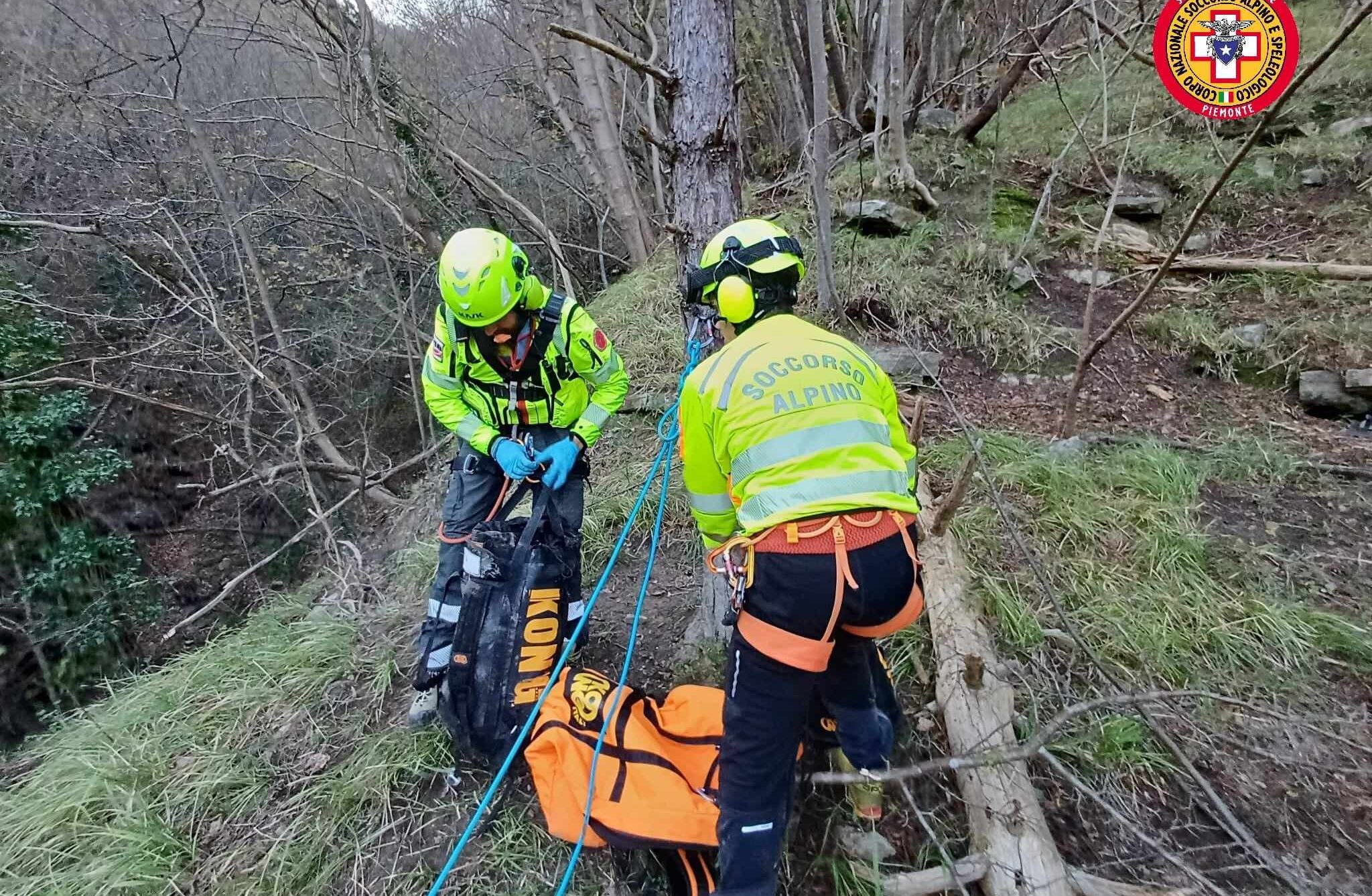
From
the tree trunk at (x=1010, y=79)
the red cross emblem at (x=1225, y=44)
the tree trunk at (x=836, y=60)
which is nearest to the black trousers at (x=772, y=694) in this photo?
the tree trunk at (x=1010, y=79)

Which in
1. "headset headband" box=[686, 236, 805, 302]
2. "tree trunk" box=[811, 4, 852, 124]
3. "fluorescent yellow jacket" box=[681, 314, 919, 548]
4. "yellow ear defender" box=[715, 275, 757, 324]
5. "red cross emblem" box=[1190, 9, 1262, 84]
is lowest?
"fluorescent yellow jacket" box=[681, 314, 919, 548]

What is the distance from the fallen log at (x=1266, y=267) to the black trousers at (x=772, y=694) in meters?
4.75

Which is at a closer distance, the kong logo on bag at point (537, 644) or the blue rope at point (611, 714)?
the blue rope at point (611, 714)

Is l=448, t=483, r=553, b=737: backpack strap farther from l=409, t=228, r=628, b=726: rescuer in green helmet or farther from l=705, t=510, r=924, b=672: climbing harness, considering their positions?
l=705, t=510, r=924, b=672: climbing harness

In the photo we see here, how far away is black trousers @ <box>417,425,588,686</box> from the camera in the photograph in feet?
8.85

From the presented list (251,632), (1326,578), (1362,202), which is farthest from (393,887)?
(1362,202)

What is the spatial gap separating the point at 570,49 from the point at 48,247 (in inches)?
256

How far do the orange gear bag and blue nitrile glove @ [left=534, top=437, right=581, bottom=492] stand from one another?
2.41 ft

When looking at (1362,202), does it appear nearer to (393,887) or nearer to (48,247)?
(393,887)

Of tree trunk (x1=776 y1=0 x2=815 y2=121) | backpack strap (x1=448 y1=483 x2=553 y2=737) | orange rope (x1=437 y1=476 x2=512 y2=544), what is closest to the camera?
backpack strap (x1=448 y1=483 x2=553 y2=737)

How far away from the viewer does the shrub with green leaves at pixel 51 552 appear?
6492mm

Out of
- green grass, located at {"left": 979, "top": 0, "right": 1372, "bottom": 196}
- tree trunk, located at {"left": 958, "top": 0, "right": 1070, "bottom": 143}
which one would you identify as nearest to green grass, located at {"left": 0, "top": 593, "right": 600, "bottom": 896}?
tree trunk, located at {"left": 958, "top": 0, "right": 1070, "bottom": 143}

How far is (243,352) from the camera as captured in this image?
18.9ft

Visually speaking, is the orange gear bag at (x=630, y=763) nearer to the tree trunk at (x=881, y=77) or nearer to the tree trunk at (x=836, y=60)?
the tree trunk at (x=881, y=77)
